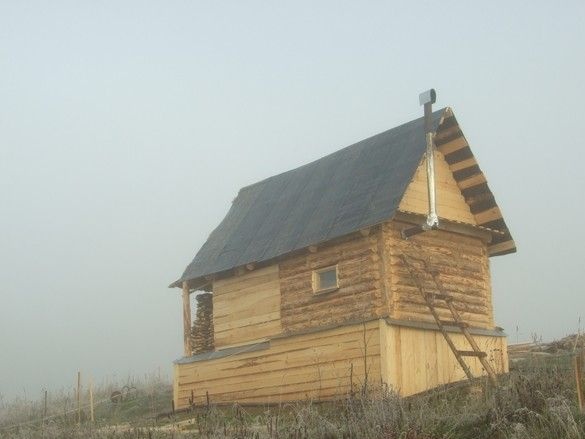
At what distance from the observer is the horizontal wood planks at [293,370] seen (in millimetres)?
17250

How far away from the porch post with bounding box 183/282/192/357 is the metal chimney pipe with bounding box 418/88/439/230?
25.6 ft

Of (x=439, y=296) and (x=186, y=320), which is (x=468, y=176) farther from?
A: (x=186, y=320)


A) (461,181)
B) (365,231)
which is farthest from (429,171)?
(365,231)

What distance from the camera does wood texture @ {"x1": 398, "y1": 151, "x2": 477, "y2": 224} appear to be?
18.5 metres

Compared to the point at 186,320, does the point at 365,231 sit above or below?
above

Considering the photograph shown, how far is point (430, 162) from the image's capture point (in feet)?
60.5

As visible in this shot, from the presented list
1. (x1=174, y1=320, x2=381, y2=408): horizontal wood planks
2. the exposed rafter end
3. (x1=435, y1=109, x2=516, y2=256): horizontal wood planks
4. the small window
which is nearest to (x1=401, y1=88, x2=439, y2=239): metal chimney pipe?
(x1=435, y1=109, x2=516, y2=256): horizontal wood planks

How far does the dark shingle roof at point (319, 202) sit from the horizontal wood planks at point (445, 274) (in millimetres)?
1038

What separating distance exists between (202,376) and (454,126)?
9.28 m

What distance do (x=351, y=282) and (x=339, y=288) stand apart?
0.39m

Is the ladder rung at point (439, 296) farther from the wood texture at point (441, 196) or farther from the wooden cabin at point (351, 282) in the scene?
the wood texture at point (441, 196)

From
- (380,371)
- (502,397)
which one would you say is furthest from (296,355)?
(502,397)

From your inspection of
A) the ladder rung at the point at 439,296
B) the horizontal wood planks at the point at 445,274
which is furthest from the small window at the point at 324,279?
the ladder rung at the point at 439,296

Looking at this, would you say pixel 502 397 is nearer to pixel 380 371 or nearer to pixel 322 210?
pixel 380 371
